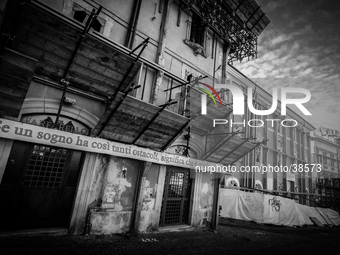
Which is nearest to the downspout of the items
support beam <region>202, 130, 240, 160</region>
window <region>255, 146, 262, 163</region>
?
support beam <region>202, 130, 240, 160</region>

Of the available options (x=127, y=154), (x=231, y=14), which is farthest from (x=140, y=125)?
(x=231, y=14)

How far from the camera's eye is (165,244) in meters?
6.98

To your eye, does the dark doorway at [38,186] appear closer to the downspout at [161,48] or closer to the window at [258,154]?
the downspout at [161,48]

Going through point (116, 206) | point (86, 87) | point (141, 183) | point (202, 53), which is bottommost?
point (116, 206)

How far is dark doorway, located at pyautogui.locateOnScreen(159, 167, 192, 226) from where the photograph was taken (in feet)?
30.2

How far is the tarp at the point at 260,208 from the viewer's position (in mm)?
13547

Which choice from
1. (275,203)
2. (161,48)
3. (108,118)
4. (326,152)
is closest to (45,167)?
(108,118)

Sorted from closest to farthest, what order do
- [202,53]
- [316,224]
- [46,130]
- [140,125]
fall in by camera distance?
1. [46,130]
2. [140,125]
3. [202,53]
4. [316,224]

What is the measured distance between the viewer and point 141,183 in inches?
308

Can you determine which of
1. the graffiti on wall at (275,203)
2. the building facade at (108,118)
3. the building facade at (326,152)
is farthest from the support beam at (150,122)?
the building facade at (326,152)

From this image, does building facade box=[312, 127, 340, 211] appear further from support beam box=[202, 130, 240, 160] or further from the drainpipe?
the drainpipe

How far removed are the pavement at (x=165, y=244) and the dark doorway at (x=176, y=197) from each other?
781mm

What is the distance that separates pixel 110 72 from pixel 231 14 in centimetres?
1091

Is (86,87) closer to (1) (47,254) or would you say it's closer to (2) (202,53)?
(1) (47,254)
